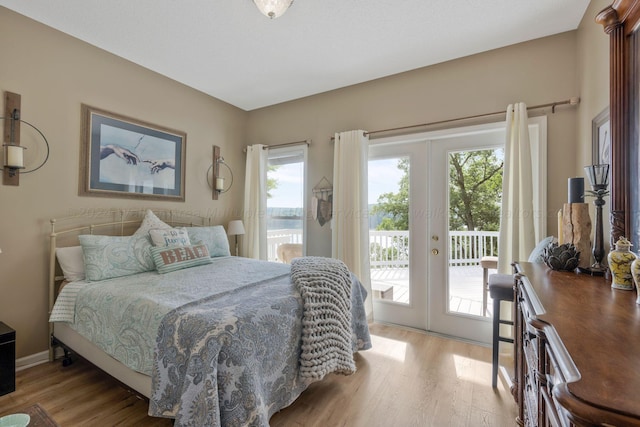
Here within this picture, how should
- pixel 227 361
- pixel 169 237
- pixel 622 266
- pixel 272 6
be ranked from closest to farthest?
pixel 622 266
pixel 227 361
pixel 272 6
pixel 169 237

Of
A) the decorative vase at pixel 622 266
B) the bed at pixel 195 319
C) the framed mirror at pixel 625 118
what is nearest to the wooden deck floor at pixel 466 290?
the bed at pixel 195 319

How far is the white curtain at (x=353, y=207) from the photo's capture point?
126 inches

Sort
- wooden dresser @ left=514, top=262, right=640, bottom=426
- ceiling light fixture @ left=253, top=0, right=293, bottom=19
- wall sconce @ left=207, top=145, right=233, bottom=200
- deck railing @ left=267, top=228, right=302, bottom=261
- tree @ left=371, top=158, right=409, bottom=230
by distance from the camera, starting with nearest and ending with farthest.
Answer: wooden dresser @ left=514, top=262, right=640, bottom=426 < ceiling light fixture @ left=253, top=0, right=293, bottom=19 < tree @ left=371, top=158, right=409, bottom=230 < wall sconce @ left=207, top=145, right=233, bottom=200 < deck railing @ left=267, top=228, right=302, bottom=261

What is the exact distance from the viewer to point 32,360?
2.32 metres

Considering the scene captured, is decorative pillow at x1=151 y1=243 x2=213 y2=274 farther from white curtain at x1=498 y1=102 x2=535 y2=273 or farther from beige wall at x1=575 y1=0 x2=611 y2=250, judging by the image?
beige wall at x1=575 y1=0 x2=611 y2=250

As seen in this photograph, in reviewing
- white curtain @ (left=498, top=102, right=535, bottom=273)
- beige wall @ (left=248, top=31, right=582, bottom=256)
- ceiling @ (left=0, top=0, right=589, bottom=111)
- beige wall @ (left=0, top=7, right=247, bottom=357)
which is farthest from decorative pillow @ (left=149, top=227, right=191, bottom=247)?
white curtain @ (left=498, top=102, right=535, bottom=273)

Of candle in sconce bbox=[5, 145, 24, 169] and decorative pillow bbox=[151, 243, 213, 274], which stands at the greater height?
candle in sconce bbox=[5, 145, 24, 169]

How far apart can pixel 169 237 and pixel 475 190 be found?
2.96 metres

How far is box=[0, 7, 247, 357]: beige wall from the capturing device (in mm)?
2238

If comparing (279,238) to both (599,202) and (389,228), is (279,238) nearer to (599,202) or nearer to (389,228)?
(389,228)

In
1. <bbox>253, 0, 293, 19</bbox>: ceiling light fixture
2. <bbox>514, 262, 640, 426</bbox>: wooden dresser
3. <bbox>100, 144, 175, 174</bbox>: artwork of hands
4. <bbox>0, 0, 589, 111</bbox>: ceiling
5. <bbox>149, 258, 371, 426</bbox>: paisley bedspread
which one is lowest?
<bbox>149, 258, 371, 426</bbox>: paisley bedspread

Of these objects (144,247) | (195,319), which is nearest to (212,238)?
(144,247)

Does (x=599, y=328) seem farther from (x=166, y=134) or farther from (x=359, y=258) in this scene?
(x=166, y=134)

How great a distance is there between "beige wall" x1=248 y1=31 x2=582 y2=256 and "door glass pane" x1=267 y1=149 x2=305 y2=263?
7.9 inches
